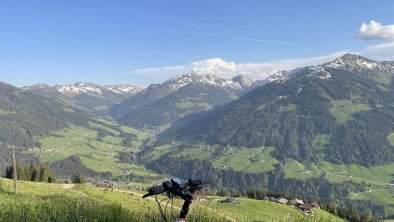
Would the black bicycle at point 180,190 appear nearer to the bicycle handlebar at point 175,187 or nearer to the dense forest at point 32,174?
the bicycle handlebar at point 175,187

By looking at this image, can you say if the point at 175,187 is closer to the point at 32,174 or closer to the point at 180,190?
the point at 180,190

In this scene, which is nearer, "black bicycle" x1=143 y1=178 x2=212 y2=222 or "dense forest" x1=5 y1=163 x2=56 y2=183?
"black bicycle" x1=143 y1=178 x2=212 y2=222

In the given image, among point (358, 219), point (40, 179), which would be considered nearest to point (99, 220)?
point (40, 179)

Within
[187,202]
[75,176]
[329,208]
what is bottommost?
[329,208]

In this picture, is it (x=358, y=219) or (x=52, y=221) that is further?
(x=358, y=219)

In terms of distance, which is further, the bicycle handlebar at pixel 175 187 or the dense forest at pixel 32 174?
the dense forest at pixel 32 174

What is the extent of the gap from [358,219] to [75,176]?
298ft

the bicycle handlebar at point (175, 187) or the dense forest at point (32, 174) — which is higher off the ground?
the bicycle handlebar at point (175, 187)

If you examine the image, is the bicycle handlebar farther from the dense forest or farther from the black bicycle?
the dense forest

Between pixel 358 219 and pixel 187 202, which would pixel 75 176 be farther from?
pixel 187 202

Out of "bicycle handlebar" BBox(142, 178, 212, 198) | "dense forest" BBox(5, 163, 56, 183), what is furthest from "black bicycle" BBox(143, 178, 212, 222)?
"dense forest" BBox(5, 163, 56, 183)

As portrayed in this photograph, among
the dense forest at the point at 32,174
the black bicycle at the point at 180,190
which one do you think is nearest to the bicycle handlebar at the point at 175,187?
the black bicycle at the point at 180,190

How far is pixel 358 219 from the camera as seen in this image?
442ft

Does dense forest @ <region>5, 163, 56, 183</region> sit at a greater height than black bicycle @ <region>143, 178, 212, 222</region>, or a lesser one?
lesser
